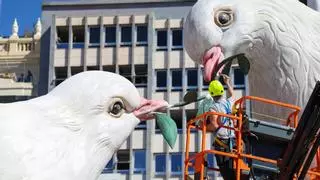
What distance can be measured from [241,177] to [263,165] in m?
0.23

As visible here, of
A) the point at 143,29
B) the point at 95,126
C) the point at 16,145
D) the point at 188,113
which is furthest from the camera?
the point at 143,29

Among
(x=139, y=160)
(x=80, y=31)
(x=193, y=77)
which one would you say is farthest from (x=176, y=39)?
(x=139, y=160)

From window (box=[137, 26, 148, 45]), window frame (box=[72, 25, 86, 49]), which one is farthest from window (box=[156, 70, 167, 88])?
window frame (box=[72, 25, 86, 49])

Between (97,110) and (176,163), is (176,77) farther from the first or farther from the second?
(97,110)

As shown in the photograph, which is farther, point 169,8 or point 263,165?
point 169,8

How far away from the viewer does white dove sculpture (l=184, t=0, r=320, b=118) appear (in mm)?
7477

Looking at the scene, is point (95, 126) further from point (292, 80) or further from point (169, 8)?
point (169, 8)

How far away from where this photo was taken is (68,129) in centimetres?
466

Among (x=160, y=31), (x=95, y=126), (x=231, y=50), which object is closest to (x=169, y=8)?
(x=160, y=31)

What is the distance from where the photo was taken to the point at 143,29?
1554 inches

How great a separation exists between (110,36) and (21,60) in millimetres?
5619

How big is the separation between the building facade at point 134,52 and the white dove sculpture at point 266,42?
95.3 feet

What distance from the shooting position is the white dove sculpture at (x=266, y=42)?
7477mm

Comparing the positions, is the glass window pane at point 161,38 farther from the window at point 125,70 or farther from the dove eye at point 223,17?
the dove eye at point 223,17
